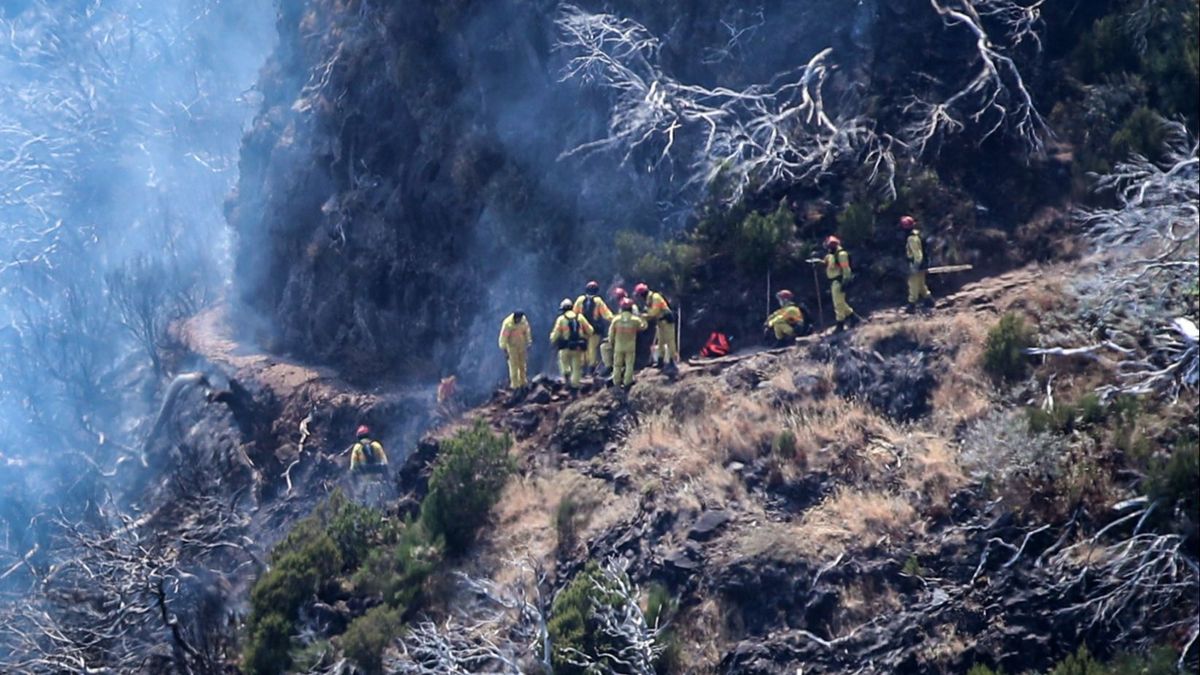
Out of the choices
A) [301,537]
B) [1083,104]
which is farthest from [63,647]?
[1083,104]

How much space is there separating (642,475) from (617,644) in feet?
9.92

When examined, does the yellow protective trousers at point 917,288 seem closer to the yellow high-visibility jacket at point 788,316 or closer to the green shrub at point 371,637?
the yellow high-visibility jacket at point 788,316

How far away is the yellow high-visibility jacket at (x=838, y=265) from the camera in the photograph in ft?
63.6

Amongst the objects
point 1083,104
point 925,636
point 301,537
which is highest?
point 1083,104

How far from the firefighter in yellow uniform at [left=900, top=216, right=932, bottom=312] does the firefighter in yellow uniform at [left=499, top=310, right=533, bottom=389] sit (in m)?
5.75

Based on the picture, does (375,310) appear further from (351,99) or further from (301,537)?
(301,537)

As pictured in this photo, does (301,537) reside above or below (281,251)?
below

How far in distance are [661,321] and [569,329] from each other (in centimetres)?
137

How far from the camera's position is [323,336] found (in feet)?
93.7

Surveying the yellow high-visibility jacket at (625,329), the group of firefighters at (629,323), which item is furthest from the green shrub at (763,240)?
the yellow high-visibility jacket at (625,329)

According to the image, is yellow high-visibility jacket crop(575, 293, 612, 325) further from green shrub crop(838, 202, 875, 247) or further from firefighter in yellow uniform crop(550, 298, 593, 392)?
green shrub crop(838, 202, 875, 247)

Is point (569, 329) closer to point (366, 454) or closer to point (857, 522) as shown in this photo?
point (366, 454)

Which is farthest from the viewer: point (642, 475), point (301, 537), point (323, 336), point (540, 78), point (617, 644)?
point (323, 336)

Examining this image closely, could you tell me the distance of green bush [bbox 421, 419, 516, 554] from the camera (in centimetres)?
1889
